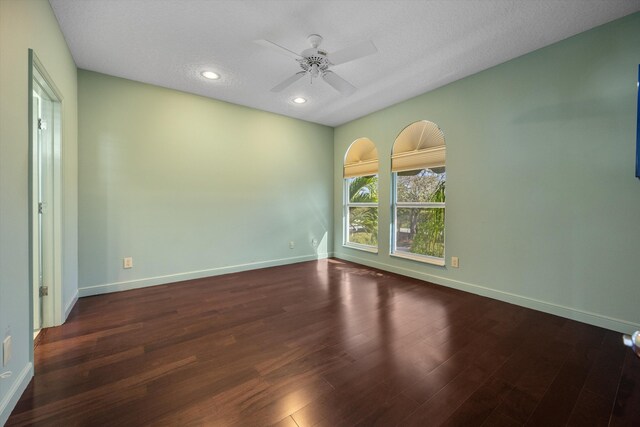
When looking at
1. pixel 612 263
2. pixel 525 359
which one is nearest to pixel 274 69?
pixel 525 359

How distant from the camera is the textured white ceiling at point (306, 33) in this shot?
2.04 metres

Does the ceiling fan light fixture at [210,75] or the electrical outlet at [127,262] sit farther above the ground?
the ceiling fan light fixture at [210,75]

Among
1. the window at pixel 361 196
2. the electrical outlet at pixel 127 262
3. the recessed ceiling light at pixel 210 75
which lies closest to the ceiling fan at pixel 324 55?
the recessed ceiling light at pixel 210 75

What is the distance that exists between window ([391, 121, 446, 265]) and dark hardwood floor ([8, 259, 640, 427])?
1061 mm

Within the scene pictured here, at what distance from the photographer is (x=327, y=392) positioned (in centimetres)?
148

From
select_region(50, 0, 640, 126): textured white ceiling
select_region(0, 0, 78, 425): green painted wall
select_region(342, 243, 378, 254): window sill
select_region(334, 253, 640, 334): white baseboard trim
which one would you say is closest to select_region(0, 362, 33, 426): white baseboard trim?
select_region(0, 0, 78, 425): green painted wall

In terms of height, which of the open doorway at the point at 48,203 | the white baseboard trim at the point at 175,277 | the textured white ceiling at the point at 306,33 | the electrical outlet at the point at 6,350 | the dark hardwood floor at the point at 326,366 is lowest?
the dark hardwood floor at the point at 326,366

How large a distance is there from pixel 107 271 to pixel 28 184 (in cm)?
192

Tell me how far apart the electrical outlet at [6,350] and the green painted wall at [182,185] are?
199cm

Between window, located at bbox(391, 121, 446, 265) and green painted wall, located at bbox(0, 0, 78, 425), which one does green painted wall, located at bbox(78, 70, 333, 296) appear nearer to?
green painted wall, located at bbox(0, 0, 78, 425)

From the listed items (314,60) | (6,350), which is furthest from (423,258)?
(6,350)

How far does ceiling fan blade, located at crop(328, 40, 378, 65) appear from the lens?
2035mm

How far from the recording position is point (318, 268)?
171 inches

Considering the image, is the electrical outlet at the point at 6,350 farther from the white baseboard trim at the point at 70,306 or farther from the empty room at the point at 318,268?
the white baseboard trim at the point at 70,306
